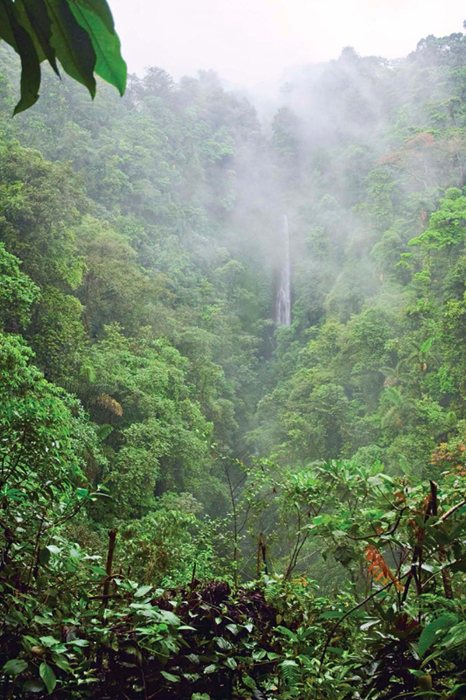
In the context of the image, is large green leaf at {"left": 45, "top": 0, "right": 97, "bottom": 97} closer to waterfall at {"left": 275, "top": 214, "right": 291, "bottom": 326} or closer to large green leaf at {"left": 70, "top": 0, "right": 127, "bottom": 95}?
large green leaf at {"left": 70, "top": 0, "right": 127, "bottom": 95}

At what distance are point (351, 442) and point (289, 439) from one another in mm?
1406

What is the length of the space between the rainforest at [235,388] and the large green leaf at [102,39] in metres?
0.60

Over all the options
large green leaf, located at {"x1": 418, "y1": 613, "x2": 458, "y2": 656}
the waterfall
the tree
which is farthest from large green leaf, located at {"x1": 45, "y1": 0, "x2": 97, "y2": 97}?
the waterfall

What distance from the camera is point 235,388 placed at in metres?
17.0

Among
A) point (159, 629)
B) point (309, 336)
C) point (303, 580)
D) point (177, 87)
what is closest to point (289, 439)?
point (309, 336)

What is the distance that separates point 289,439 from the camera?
1212 centimetres

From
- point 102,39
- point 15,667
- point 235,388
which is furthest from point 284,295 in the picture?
point 102,39

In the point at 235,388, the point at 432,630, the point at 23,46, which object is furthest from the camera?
the point at 235,388

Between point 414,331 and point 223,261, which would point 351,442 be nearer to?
point 414,331

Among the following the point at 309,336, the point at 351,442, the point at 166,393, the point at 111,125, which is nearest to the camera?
the point at 166,393

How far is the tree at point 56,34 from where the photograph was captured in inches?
17.6

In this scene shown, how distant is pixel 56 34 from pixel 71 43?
1 centimetres

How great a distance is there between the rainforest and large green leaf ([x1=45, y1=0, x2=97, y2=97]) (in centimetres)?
61

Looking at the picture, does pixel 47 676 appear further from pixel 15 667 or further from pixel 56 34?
pixel 56 34
